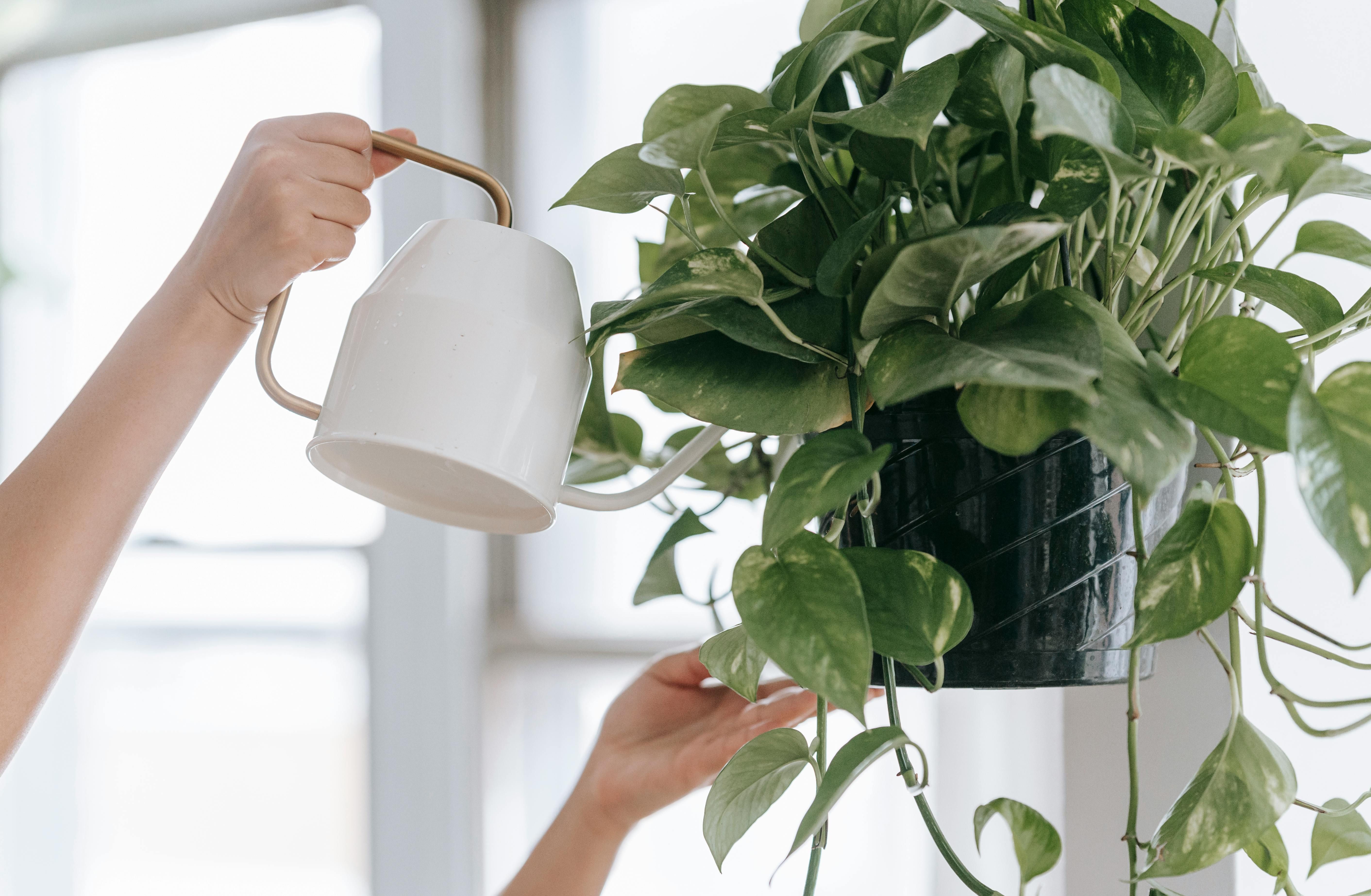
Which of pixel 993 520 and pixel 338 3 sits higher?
pixel 338 3

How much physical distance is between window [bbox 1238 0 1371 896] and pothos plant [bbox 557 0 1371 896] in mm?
214

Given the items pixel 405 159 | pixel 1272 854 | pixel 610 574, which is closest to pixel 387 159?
pixel 405 159

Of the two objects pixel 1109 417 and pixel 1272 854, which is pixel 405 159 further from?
pixel 1272 854

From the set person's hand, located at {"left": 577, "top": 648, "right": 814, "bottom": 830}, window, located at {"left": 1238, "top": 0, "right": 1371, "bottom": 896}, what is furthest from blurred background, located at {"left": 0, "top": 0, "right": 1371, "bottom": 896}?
person's hand, located at {"left": 577, "top": 648, "right": 814, "bottom": 830}

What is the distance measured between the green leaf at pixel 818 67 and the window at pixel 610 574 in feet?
2.70

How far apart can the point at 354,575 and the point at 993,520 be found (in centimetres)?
138

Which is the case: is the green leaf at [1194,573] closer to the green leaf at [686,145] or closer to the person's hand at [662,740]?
the green leaf at [686,145]

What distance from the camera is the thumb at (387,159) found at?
0.52 metres

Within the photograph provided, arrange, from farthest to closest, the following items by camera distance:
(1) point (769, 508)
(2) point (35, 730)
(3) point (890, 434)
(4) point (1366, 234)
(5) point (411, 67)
A: (2) point (35, 730), (5) point (411, 67), (4) point (1366, 234), (3) point (890, 434), (1) point (769, 508)

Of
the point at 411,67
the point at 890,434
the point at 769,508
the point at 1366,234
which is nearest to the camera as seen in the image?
the point at 769,508

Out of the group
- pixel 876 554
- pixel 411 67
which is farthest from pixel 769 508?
pixel 411 67

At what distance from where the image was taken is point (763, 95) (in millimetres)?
382

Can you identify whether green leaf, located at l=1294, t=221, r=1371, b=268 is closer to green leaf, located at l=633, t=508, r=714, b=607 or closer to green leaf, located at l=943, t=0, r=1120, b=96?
green leaf, located at l=943, t=0, r=1120, b=96

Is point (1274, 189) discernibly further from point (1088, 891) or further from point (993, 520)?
point (1088, 891)
